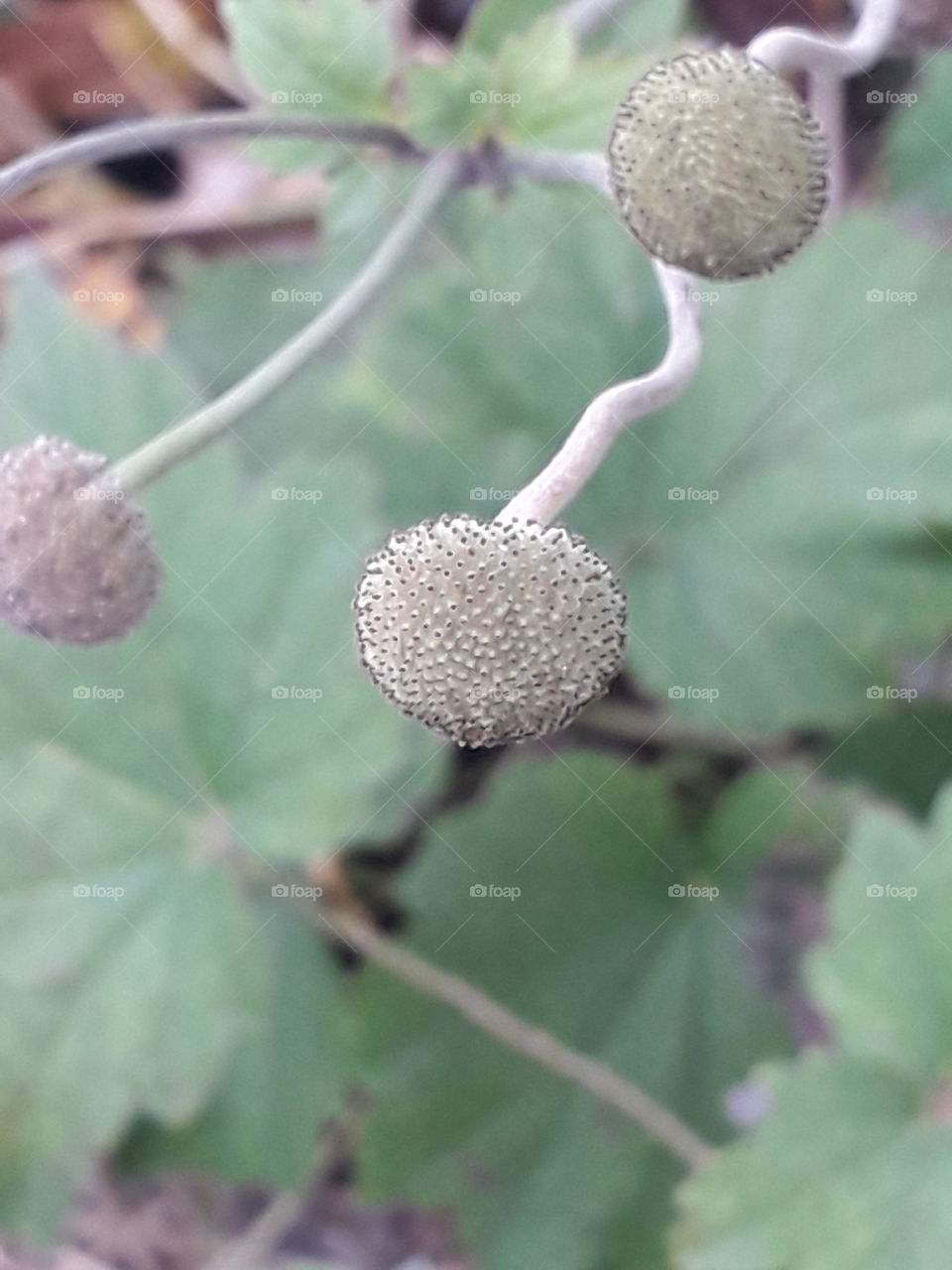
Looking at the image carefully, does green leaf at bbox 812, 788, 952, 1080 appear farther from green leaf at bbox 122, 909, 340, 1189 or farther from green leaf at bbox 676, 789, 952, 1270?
green leaf at bbox 122, 909, 340, 1189

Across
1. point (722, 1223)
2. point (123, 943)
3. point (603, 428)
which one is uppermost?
point (603, 428)

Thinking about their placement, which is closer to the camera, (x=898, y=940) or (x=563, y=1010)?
(x=898, y=940)

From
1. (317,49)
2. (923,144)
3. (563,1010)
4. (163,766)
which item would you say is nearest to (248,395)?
(317,49)

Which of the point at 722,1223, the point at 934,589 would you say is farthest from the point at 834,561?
the point at 722,1223

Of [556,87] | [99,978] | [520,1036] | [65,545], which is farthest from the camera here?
[520,1036]

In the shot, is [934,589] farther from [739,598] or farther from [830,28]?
[830,28]

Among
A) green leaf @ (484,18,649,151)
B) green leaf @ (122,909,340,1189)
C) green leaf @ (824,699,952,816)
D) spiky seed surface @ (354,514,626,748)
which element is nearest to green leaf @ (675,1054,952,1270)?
green leaf @ (824,699,952,816)

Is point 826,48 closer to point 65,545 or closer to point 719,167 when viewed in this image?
point 719,167
